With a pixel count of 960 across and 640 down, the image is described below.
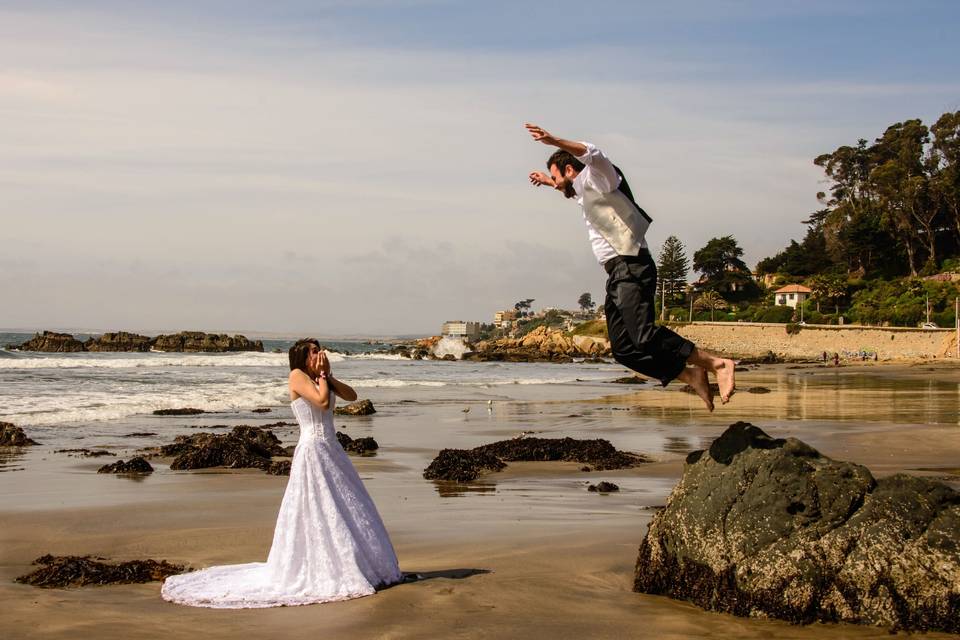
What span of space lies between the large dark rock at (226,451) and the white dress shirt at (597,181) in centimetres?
850

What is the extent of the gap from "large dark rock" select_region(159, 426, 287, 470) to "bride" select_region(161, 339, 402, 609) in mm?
7044

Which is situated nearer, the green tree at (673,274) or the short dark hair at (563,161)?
the short dark hair at (563,161)

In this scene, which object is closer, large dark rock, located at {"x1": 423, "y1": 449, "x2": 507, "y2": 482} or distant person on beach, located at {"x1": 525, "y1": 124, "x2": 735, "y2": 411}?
distant person on beach, located at {"x1": 525, "y1": 124, "x2": 735, "y2": 411}

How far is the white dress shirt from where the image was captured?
6.28m

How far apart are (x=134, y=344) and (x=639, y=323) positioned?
89.4 metres

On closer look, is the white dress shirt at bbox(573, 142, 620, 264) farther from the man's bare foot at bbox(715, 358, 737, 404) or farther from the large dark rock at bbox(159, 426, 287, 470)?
the large dark rock at bbox(159, 426, 287, 470)

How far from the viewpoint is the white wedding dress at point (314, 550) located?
641 centimetres

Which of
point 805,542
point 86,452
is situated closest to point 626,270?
point 805,542

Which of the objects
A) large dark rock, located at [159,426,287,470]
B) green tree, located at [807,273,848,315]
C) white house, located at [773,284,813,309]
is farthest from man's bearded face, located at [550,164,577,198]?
white house, located at [773,284,813,309]

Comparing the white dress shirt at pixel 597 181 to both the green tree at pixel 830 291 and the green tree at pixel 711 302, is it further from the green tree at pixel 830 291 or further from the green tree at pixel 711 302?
the green tree at pixel 711 302

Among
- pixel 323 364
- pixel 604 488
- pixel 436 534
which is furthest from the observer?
pixel 604 488

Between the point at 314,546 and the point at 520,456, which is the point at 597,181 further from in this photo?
the point at 520,456

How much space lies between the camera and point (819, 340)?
80188mm

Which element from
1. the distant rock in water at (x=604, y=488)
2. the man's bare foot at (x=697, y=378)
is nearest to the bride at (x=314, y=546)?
the man's bare foot at (x=697, y=378)
